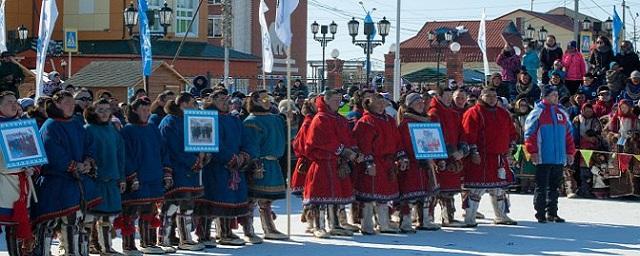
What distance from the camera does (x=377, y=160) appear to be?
15.3 m

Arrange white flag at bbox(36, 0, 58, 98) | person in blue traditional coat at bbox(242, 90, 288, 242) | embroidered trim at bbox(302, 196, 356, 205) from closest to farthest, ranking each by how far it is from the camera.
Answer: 1. person in blue traditional coat at bbox(242, 90, 288, 242)
2. embroidered trim at bbox(302, 196, 356, 205)
3. white flag at bbox(36, 0, 58, 98)

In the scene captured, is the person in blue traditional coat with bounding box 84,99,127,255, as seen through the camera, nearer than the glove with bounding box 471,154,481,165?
Yes

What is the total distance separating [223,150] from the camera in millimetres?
13984

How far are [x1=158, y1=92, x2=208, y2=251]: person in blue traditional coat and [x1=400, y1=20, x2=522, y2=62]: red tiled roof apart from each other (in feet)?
152

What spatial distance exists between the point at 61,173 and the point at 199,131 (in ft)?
6.86

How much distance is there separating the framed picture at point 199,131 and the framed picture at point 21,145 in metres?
2.23

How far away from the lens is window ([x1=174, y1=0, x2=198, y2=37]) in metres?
49.9

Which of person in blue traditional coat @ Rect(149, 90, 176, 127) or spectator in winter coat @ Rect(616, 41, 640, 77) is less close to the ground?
spectator in winter coat @ Rect(616, 41, 640, 77)

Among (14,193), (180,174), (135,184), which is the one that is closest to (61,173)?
(14,193)

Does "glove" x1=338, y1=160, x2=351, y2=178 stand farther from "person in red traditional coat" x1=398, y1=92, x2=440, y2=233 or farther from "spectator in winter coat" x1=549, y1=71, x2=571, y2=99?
"spectator in winter coat" x1=549, y1=71, x2=571, y2=99

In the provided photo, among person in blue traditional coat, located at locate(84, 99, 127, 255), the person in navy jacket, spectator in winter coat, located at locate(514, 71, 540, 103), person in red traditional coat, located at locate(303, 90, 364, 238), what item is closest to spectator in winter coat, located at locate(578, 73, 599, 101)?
spectator in winter coat, located at locate(514, 71, 540, 103)

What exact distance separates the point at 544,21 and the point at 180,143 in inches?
3225

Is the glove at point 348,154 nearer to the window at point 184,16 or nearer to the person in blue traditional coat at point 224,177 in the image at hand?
the person in blue traditional coat at point 224,177

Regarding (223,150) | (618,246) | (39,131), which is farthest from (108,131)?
(618,246)
